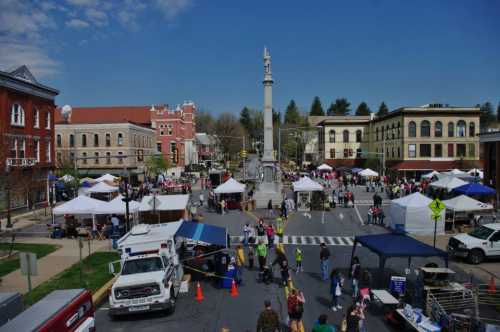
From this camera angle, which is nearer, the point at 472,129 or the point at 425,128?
the point at 472,129

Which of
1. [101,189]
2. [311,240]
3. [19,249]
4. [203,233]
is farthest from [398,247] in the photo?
[101,189]

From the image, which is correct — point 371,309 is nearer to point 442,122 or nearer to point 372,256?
point 372,256

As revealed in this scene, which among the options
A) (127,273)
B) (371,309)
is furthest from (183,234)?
(371,309)

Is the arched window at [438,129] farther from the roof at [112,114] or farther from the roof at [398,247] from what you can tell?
the roof at [398,247]

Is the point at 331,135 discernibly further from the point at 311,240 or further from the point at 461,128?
the point at 311,240

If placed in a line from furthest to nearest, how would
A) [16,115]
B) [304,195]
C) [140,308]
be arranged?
[16,115] < [304,195] < [140,308]

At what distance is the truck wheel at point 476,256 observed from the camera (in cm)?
1911

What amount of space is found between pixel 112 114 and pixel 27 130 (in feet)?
127

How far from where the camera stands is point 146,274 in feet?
42.8

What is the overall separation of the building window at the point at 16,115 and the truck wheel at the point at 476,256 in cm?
3617

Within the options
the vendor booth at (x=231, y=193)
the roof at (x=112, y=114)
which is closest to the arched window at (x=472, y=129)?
the vendor booth at (x=231, y=193)

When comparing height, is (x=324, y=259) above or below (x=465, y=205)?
below

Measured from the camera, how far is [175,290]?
1420 cm

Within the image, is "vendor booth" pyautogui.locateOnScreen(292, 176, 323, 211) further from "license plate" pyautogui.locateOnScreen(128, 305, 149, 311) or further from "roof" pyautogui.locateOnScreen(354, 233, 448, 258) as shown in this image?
"license plate" pyautogui.locateOnScreen(128, 305, 149, 311)
